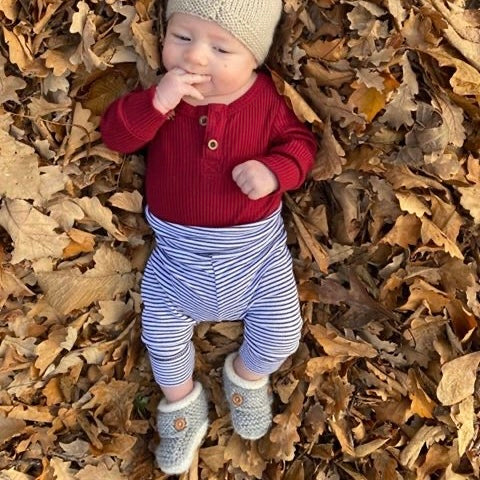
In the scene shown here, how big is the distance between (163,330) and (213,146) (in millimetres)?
683

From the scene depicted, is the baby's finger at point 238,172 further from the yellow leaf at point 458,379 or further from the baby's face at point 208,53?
the yellow leaf at point 458,379

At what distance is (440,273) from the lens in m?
2.57

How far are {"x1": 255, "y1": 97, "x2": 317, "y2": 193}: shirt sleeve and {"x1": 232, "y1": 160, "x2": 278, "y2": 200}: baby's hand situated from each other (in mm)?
19

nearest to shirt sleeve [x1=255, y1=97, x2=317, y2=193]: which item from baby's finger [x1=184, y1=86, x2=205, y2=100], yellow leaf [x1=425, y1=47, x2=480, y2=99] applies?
baby's finger [x1=184, y1=86, x2=205, y2=100]

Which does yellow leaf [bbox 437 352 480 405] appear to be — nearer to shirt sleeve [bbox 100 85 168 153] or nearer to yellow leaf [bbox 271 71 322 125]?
yellow leaf [bbox 271 71 322 125]

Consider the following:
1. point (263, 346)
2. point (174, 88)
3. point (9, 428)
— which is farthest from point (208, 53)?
point (9, 428)

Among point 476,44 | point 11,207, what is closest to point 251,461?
point 11,207

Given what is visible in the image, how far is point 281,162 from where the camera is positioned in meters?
2.28

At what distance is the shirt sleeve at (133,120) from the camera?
2.25 metres

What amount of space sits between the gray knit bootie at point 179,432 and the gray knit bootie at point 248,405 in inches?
5.3

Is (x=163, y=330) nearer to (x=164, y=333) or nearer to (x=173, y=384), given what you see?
(x=164, y=333)

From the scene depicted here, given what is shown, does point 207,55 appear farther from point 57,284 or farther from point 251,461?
point 251,461

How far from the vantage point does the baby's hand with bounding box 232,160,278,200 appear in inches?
88.4

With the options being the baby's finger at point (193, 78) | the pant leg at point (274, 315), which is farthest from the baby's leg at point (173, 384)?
the baby's finger at point (193, 78)
